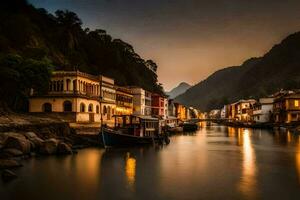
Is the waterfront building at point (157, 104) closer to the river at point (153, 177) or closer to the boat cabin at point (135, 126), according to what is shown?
the boat cabin at point (135, 126)

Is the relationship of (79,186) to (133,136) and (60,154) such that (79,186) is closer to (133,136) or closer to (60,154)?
(60,154)

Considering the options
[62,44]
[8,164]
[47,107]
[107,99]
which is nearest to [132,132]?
[47,107]

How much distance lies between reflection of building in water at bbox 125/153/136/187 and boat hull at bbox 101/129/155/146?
22.8 ft

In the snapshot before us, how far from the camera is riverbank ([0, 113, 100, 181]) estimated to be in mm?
35438

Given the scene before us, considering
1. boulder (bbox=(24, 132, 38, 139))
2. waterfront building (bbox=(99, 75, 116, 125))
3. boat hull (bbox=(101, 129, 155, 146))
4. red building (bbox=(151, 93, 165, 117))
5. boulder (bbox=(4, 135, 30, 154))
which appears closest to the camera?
boulder (bbox=(4, 135, 30, 154))

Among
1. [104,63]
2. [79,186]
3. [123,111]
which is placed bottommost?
[79,186]

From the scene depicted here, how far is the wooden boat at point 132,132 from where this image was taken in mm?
51031

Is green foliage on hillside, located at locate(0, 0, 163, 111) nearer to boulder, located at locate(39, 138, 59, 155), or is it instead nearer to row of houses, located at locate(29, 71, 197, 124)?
row of houses, located at locate(29, 71, 197, 124)

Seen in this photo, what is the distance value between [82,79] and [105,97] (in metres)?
10.4

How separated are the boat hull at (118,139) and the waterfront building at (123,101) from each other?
1224 inches

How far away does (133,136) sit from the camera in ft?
176

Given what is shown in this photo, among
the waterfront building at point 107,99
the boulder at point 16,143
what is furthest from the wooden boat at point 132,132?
the waterfront building at point 107,99

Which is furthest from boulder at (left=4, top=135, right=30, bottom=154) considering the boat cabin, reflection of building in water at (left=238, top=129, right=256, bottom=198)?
reflection of building in water at (left=238, top=129, right=256, bottom=198)

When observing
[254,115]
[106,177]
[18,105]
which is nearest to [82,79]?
[18,105]
